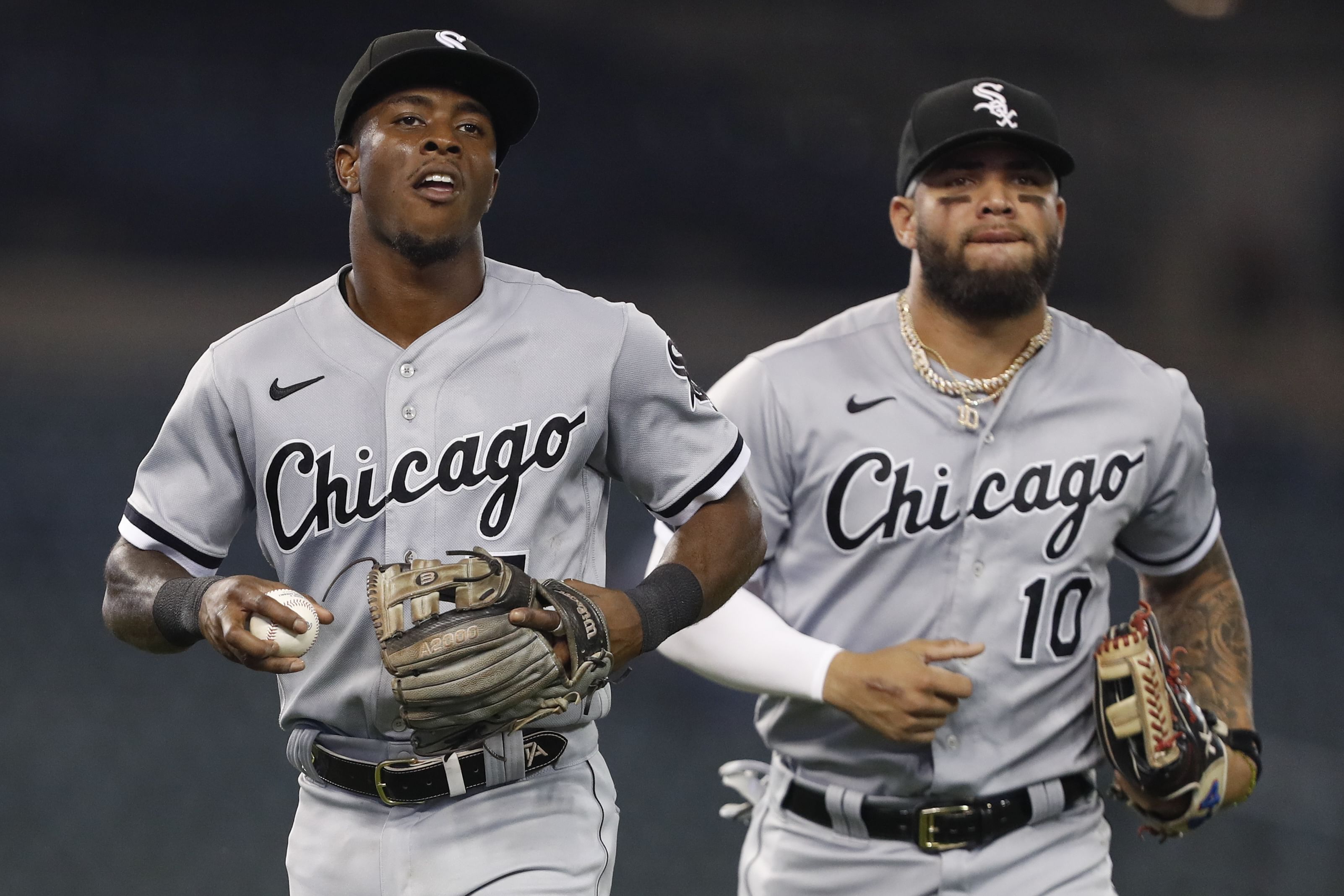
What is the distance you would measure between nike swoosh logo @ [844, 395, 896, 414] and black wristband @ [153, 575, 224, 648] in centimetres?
116

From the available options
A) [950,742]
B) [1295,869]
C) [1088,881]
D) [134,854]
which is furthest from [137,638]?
[1295,869]

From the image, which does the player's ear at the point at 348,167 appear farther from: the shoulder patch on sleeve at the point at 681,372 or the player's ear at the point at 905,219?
the player's ear at the point at 905,219

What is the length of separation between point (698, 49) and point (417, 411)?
1313 cm

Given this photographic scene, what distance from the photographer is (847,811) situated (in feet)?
9.19

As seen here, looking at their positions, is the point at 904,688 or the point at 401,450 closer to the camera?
the point at 401,450

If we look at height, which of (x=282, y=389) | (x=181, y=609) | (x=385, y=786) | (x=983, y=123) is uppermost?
(x=983, y=123)

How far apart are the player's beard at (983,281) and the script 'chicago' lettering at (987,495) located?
0.28m

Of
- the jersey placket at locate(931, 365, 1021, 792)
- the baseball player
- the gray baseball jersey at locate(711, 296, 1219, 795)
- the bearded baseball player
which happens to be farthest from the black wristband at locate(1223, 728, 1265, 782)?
the baseball player

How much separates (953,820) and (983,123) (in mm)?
1200

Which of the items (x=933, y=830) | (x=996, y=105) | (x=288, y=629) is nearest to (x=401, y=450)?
(x=288, y=629)

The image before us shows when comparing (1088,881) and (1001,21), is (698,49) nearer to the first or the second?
(1001,21)

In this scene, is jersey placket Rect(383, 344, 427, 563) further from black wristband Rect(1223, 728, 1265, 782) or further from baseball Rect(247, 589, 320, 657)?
black wristband Rect(1223, 728, 1265, 782)

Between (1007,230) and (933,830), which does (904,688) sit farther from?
(1007,230)

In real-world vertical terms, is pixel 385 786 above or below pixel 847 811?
above
